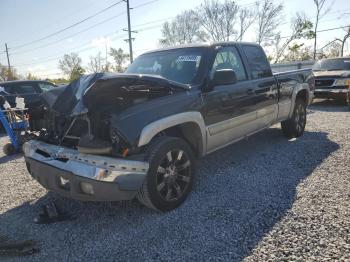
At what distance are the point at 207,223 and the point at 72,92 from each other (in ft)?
6.68

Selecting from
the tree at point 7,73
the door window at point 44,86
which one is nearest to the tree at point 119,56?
the tree at point 7,73

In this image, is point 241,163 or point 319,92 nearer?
point 241,163

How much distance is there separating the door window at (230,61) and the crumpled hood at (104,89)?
3.21 feet

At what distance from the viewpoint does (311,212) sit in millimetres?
3406

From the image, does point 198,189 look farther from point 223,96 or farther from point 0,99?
point 0,99

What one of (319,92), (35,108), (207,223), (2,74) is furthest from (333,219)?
(2,74)

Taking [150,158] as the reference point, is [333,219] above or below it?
below

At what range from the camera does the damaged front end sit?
3066mm

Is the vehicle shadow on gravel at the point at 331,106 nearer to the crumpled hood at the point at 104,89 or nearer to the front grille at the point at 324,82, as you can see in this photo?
the front grille at the point at 324,82

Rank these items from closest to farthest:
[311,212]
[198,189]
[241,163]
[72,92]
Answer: [311,212], [72,92], [198,189], [241,163]

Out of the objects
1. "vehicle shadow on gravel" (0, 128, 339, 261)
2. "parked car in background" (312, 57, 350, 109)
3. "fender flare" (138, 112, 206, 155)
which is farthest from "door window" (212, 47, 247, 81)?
"parked car in background" (312, 57, 350, 109)

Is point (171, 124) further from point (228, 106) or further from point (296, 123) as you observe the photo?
point (296, 123)

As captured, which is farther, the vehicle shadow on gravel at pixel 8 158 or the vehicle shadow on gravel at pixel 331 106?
the vehicle shadow on gravel at pixel 331 106

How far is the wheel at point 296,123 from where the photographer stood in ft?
21.6
